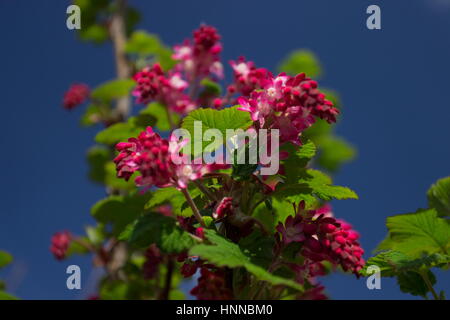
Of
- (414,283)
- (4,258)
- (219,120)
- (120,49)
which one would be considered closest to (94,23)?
(120,49)

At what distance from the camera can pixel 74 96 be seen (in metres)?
4.28

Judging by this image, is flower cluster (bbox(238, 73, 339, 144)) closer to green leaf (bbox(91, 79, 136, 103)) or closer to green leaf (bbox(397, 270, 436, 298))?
green leaf (bbox(397, 270, 436, 298))

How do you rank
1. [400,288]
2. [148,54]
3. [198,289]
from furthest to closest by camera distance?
[148,54] < [400,288] < [198,289]

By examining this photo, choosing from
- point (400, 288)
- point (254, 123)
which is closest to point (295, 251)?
point (254, 123)

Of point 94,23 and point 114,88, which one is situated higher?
point 94,23

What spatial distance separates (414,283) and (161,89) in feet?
5.34

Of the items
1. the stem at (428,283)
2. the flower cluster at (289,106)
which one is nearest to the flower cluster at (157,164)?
the flower cluster at (289,106)

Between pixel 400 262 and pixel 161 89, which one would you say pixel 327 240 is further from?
pixel 161 89

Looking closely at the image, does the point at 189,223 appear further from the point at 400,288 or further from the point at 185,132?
the point at 400,288

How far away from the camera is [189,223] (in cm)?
155

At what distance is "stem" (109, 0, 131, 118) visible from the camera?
4.90 metres

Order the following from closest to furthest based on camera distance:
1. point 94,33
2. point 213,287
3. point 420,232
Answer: point 213,287 → point 420,232 → point 94,33

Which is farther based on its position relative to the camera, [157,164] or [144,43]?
[144,43]

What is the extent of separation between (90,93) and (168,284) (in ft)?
7.85
